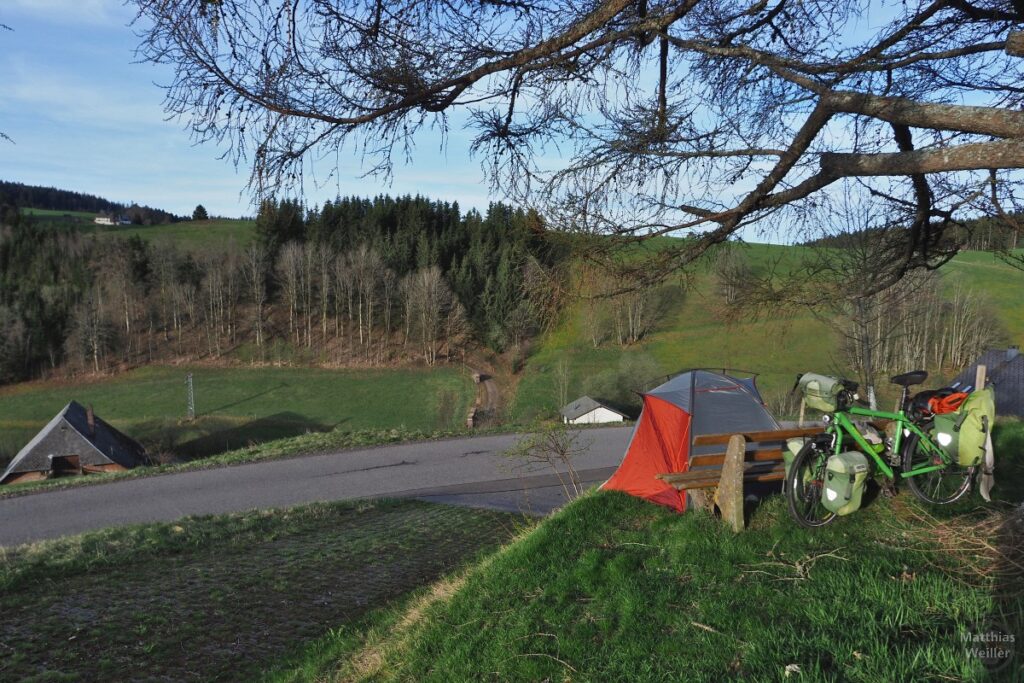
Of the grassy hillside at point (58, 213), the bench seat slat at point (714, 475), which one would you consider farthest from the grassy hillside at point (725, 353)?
the grassy hillside at point (58, 213)

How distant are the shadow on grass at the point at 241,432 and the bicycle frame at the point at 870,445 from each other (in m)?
37.4

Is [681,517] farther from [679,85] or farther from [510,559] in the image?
[679,85]

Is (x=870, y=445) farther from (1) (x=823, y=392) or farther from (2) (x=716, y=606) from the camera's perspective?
(2) (x=716, y=606)

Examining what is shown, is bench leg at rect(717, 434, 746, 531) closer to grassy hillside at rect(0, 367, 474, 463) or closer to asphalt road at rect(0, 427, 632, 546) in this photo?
asphalt road at rect(0, 427, 632, 546)

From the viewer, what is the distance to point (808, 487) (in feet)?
16.4


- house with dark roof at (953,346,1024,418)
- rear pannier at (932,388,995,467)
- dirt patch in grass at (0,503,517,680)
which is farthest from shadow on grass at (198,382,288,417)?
rear pannier at (932,388,995,467)

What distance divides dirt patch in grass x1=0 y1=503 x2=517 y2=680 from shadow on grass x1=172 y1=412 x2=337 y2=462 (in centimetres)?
3142

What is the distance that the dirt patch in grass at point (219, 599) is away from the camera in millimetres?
5527

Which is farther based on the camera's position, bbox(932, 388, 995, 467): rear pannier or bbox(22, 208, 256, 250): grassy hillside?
bbox(22, 208, 256, 250): grassy hillside

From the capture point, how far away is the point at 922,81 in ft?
16.2

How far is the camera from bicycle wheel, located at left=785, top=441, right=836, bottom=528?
4875 mm

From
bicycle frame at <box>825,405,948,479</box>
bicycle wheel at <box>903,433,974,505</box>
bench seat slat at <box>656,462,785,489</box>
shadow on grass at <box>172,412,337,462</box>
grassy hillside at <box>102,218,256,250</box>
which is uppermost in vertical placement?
grassy hillside at <box>102,218,256,250</box>

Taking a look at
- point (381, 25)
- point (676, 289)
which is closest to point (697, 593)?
point (676, 289)

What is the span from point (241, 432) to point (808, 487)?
139 feet
